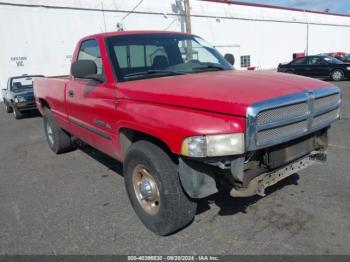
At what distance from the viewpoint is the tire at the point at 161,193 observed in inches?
115

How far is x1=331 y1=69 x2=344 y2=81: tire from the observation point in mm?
17531

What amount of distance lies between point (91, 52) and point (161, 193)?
2.38 metres

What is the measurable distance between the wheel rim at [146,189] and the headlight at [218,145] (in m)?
0.80

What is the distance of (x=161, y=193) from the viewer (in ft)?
9.72

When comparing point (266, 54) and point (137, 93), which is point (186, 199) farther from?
point (266, 54)

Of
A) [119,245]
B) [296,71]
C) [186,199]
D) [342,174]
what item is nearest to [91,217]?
[119,245]

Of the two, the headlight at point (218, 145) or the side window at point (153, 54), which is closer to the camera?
the headlight at point (218, 145)

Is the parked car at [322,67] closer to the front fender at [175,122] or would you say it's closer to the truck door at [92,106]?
the truck door at [92,106]

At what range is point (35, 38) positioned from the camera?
1709 cm

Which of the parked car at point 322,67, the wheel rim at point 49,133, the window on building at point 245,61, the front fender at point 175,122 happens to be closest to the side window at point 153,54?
the front fender at point 175,122

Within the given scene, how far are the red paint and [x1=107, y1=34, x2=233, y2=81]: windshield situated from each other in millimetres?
142

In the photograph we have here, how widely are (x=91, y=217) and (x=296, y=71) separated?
17.6m

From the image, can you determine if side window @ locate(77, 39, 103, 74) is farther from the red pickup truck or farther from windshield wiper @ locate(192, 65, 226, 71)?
windshield wiper @ locate(192, 65, 226, 71)

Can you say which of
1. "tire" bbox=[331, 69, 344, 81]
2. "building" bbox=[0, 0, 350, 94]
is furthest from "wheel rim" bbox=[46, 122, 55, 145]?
"tire" bbox=[331, 69, 344, 81]
